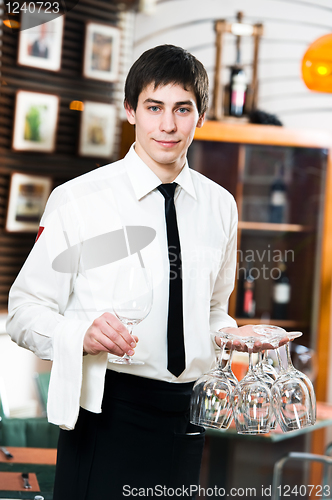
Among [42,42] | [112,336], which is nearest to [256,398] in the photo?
[112,336]

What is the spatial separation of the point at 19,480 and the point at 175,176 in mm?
829

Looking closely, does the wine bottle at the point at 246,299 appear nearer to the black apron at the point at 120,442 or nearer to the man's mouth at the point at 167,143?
the black apron at the point at 120,442

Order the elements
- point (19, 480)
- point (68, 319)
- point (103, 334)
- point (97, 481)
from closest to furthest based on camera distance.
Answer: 1. point (103, 334)
2. point (68, 319)
3. point (97, 481)
4. point (19, 480)

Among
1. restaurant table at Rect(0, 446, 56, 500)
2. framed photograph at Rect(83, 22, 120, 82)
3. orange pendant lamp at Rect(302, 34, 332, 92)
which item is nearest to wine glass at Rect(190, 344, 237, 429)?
restaurant table at Rect(0, 446, 56, 500)

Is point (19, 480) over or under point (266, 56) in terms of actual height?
under

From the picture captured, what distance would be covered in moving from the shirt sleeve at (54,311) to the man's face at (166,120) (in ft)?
0.68

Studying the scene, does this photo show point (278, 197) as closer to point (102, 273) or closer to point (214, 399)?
point (102, 273)

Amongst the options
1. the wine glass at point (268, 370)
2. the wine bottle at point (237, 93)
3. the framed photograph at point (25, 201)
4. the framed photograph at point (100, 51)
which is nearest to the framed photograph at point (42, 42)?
the framed photograph at point (100, 51)

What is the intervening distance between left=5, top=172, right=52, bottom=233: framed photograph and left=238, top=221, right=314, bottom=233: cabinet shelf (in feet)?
3.99

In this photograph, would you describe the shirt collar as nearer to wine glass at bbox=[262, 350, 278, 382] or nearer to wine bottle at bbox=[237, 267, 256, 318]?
wine glass at bbox=[262, 350, 278, 382]

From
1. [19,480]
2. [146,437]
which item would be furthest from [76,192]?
[19,480]

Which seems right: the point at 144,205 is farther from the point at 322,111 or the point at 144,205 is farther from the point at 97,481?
the point at 322,111

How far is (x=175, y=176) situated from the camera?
1312 millimetres

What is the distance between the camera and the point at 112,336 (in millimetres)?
990
